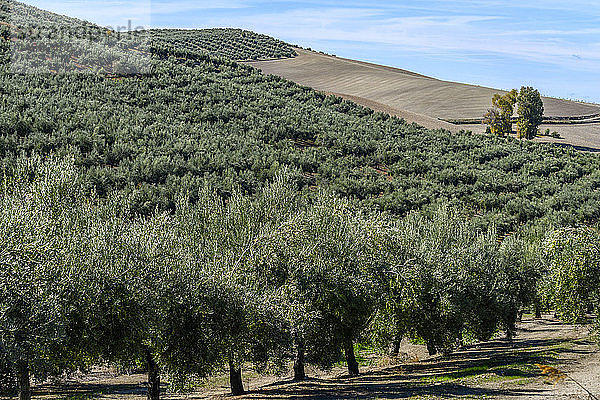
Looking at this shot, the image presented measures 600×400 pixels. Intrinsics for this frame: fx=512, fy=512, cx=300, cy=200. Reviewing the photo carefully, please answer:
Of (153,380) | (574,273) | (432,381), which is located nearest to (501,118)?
(574,273)

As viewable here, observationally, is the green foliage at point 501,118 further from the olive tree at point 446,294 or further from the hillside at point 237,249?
the olive tree at point 446,294

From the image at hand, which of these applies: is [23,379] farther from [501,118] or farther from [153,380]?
[501,118]

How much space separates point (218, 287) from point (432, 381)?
1359 centimetres

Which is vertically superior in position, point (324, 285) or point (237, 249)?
point (237, 249)

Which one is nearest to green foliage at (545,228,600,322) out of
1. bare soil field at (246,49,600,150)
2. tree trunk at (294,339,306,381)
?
tree trunk at (294,339,306,381)

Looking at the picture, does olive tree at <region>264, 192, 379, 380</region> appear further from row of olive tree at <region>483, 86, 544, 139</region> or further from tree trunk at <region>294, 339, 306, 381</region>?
row of olive tree at <region>483, 86, 544, 139</region>

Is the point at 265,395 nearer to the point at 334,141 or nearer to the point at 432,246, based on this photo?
the point at 432,246

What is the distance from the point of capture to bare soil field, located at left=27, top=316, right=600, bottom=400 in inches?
969

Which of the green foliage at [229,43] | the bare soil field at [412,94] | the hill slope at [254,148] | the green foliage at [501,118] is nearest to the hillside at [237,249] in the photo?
the hill slope at [254,148]

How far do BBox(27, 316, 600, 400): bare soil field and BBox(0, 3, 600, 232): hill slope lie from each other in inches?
788

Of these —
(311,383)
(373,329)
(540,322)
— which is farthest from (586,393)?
(540,322)

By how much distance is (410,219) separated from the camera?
46.6m

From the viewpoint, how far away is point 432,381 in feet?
90.9

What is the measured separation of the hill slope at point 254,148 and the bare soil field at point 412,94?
16180 mm
